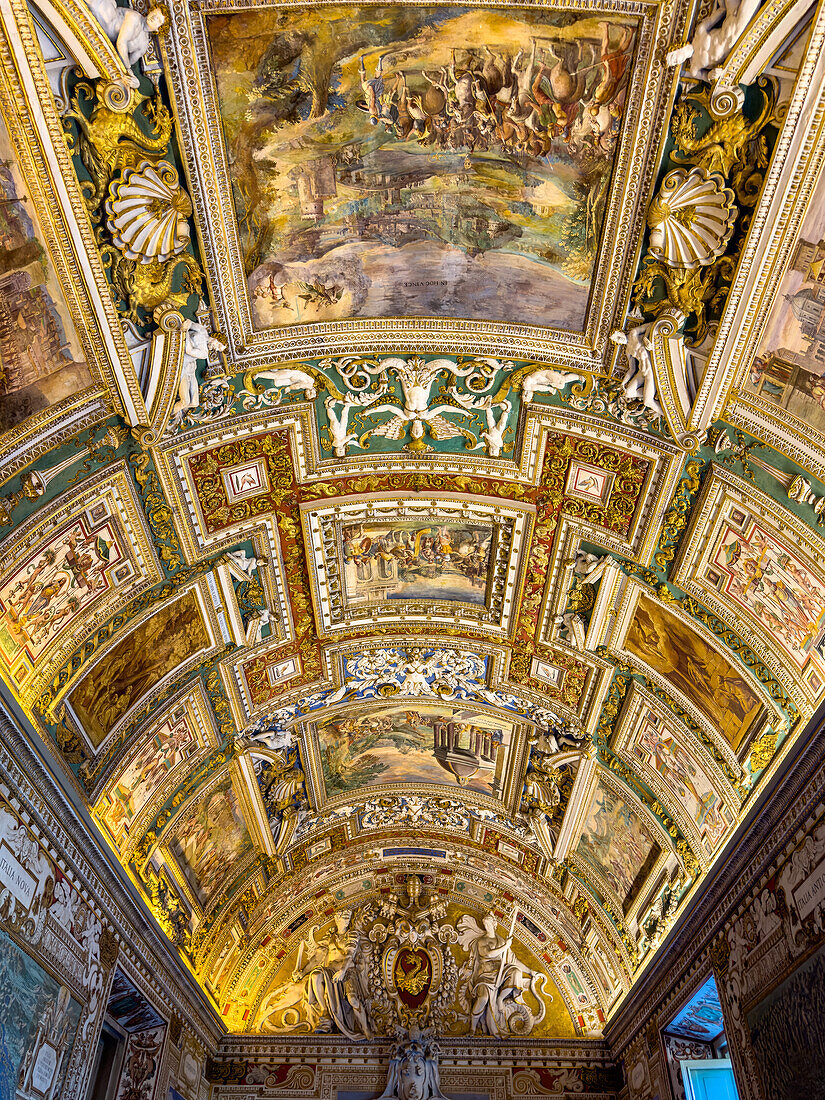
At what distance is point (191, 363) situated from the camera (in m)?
9.98

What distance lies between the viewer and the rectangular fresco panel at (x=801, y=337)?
8250 millimetres

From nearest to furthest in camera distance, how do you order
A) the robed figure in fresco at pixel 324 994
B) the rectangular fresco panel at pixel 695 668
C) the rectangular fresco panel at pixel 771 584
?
1. the rectangular fresco panel at pixel 771 584
2. the rectangular fresco panel at pixel 695 668
3. the robed figure in fresco at pixel 324 994

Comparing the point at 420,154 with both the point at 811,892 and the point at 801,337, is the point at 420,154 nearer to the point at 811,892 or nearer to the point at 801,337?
the point at 801,337

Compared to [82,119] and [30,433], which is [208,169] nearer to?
[82,119]

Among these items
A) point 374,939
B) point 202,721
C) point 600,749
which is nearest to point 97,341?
point 202,721

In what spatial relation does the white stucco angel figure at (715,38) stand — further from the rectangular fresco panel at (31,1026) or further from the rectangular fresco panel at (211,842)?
the rectangular fresco panel at (211,842)

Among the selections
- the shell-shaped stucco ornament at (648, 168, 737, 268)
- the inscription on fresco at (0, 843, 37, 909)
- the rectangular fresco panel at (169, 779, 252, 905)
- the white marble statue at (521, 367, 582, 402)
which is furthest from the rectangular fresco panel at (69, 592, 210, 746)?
the shell-shaped stucco ornament at (648, 168, 737, 268)

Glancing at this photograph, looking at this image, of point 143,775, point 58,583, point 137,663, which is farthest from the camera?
point 143,775

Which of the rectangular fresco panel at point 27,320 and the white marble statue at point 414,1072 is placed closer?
the rectangular fresco panel at point 27,320

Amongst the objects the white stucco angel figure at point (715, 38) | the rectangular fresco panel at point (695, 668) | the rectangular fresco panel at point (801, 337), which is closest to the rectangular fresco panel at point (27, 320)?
the white stucco angel figure at point (715, 38)

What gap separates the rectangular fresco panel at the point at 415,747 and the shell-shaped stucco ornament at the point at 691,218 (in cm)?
978

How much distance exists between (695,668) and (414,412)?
530 centimetres

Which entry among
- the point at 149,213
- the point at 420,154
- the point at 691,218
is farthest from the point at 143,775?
the point at 691,218

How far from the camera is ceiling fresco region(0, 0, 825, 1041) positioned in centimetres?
809
